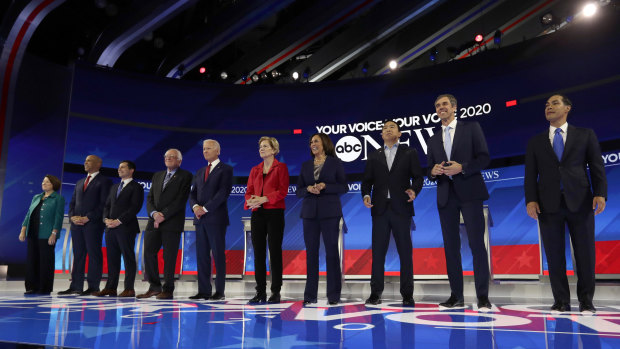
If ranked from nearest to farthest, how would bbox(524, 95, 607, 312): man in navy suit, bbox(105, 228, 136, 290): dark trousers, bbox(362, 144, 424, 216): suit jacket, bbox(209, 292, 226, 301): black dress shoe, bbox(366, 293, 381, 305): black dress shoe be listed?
bbox(524, 95, 607, 312): man in navy suit, bbox(366, 293, 381, 305): black dress shoe, bbox(362, 144, 424, 216): suit jacket, bbox(209, 292, 226, 301): black dress shoe, bbox(105, 228, 136, 290): dark trousers

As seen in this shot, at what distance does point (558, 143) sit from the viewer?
3078mm

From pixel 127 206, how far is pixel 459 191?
3097 millimetres

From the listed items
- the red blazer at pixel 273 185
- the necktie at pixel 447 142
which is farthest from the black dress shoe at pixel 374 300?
the necktie at pixel 447 142

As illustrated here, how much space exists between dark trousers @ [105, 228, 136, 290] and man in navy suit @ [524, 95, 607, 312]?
346 centimetres

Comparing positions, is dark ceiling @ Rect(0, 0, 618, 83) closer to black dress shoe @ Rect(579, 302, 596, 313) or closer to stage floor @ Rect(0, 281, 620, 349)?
black dress shoe @ Rect(579, 302, 596, 313)

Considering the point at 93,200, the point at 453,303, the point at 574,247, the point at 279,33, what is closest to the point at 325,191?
the point at 453,303

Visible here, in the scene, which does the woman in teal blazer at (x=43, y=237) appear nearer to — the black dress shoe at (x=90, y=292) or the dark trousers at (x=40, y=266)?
the dark trousers at (x=40, y=266)

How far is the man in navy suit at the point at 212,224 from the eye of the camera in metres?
4.03

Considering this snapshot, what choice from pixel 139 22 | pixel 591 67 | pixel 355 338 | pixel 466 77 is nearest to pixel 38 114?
pixel 139 22

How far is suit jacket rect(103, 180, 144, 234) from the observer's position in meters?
4.52

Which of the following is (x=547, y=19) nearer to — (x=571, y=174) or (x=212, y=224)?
(x=571, y=174)

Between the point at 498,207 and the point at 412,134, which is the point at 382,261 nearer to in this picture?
the point at 498,207

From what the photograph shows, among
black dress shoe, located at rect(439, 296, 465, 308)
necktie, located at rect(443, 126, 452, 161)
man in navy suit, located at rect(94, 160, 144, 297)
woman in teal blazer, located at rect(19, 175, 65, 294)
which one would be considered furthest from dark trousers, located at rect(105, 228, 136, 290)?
necktie, located at rect(443, 126, 452, 161)

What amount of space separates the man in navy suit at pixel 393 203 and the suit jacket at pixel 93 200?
2759 mm
